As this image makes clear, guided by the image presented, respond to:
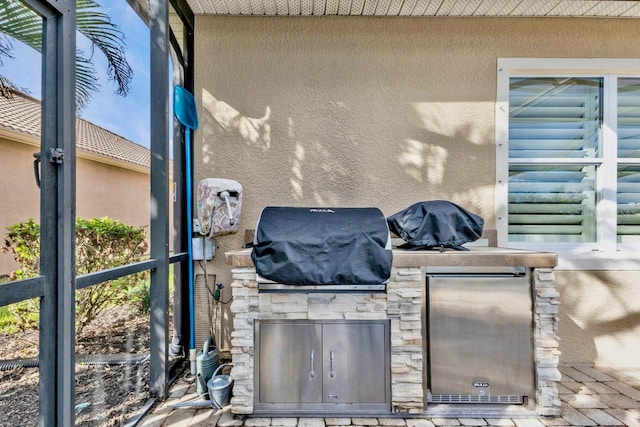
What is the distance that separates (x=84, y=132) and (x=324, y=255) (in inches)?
74.7

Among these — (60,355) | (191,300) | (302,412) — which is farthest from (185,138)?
(302,412)

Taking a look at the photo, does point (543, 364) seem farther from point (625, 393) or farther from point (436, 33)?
point (436, 33)

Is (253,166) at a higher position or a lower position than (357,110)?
lower

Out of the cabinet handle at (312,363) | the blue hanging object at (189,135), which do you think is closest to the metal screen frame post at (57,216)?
the blue hanging object at (189,135)

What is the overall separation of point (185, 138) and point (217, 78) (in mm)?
818

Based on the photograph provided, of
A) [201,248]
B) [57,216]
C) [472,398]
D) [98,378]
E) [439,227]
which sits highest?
[57,216]

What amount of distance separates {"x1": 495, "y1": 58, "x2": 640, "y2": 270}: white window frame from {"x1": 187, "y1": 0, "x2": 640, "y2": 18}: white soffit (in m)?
0.50

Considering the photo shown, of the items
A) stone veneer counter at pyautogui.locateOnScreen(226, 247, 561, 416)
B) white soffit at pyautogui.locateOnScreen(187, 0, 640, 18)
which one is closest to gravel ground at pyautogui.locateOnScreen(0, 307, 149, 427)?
stone veneer counter at pyautogui.locateOnScreen(226, 247, 561, 416)

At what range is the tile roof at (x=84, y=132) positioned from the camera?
1696mm

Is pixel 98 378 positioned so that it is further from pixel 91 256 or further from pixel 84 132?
pixel 84 132

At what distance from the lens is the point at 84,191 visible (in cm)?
232

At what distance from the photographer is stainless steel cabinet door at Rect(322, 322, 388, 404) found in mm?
2752

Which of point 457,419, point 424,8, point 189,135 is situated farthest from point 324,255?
point 424,8

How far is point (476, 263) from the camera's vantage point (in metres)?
2.70
